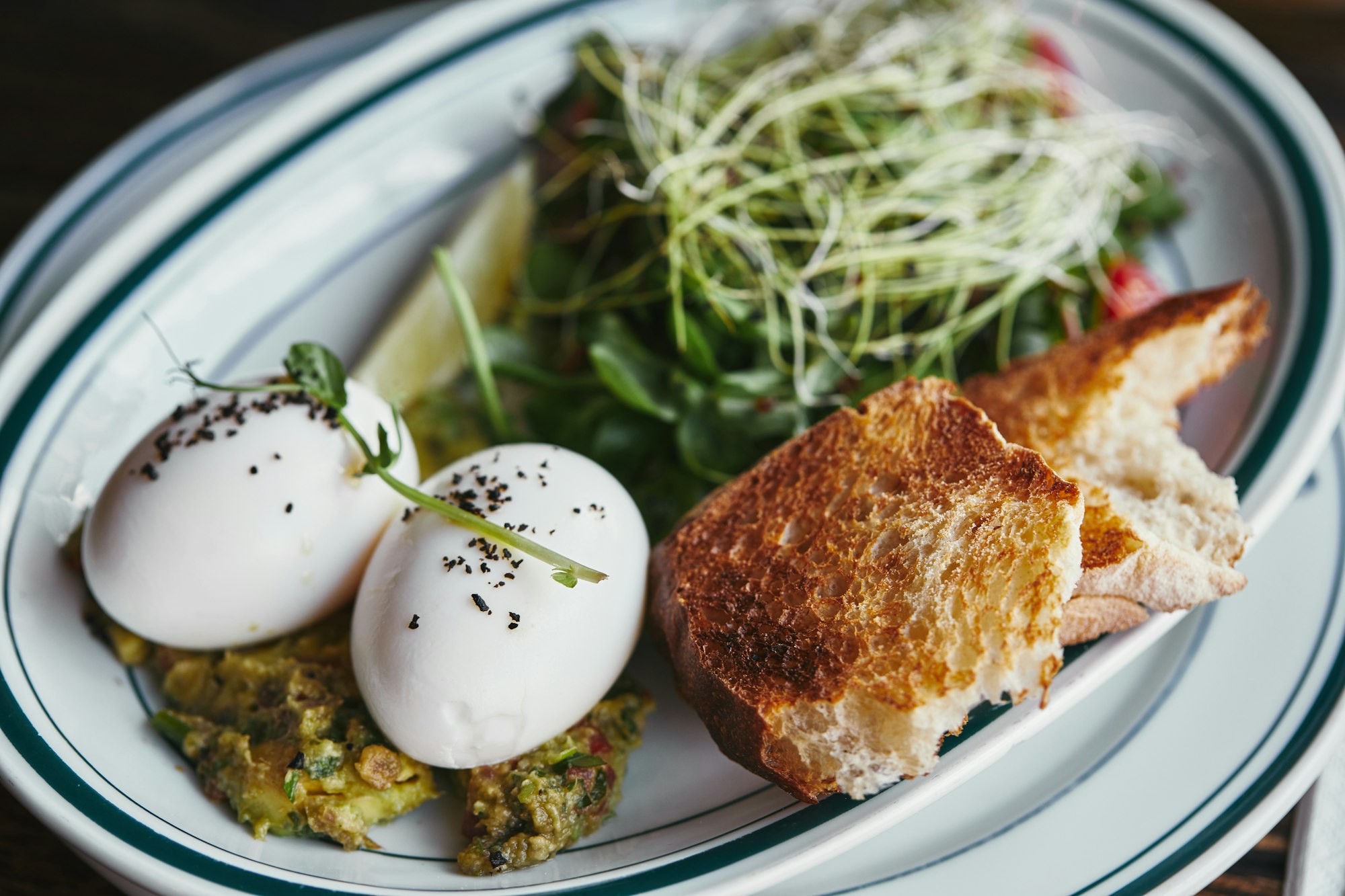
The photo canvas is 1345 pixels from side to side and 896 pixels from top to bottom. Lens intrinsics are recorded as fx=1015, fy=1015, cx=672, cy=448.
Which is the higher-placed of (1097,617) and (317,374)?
A: (317,374)

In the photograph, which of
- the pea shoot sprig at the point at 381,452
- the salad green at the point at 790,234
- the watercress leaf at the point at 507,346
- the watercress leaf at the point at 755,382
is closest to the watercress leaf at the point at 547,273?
the salad green at the point at 790,234

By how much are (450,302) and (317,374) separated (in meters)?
0.58

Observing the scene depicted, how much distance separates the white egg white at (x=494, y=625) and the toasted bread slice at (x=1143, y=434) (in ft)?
2.03

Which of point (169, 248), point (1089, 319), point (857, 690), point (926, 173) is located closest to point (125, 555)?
point (169, 248)

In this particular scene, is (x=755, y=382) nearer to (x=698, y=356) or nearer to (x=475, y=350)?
(x=698, y=356)

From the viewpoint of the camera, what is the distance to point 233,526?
4.47ft

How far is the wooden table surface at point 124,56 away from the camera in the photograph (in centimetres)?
246

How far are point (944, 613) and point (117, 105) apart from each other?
8.13 feet

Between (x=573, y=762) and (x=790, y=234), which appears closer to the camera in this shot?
(x=573, y=762)

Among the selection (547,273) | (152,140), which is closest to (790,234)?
(547,273)

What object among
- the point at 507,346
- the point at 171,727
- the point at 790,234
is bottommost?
the point at 171,727

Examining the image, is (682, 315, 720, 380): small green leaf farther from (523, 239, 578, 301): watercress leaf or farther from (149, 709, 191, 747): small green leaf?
(149, 709, 191, 747): small green leaf

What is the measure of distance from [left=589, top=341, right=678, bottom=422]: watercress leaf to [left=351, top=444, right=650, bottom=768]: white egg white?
38 centimetres

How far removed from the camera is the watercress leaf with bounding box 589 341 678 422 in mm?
1749
